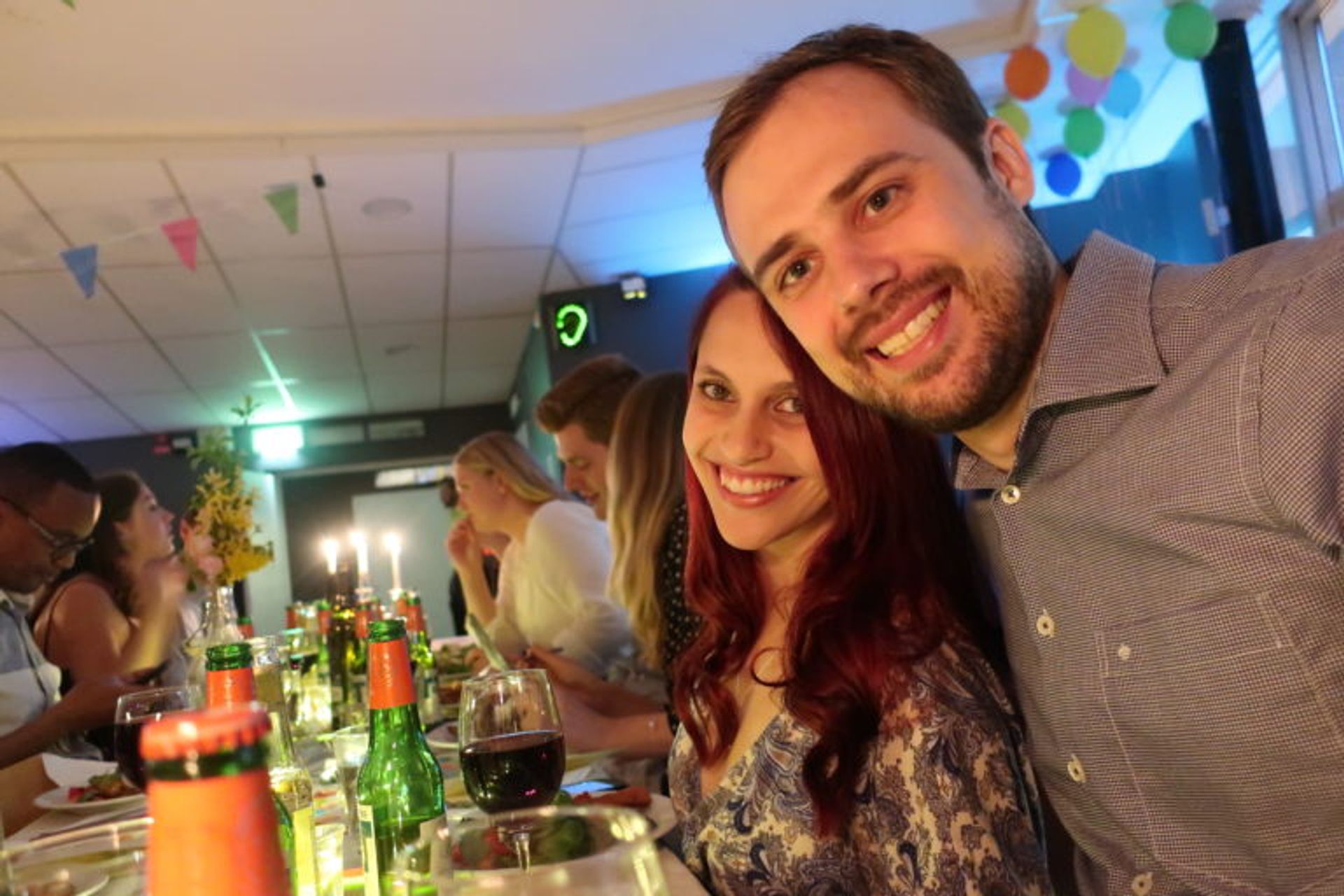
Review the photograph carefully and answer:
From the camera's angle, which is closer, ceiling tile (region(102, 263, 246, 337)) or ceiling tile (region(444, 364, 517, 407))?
ceiling tile (region(102, 263, 246, 337))

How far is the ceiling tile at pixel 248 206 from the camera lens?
3.65 meters

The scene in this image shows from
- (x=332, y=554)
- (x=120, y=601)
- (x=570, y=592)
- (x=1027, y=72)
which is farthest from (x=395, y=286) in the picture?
(x=1027, y=72)

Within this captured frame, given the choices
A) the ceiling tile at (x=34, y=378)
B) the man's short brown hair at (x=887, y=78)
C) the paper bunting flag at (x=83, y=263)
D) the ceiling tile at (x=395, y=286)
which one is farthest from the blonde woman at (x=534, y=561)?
the ceiling tile at (x=34, y=378)

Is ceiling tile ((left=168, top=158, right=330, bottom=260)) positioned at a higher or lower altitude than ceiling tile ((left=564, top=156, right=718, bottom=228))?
lower

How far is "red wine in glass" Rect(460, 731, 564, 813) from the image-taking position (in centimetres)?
99

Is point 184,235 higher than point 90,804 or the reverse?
higher

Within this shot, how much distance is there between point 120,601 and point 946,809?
3214mm

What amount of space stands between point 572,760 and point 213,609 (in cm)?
96

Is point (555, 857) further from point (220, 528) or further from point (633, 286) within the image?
point (633, 286)

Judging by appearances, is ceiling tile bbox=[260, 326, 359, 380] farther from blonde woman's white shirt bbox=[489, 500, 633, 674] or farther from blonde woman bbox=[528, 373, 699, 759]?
blonde woman bbox=[528, 373, 699, 759]

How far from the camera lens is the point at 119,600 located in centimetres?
328

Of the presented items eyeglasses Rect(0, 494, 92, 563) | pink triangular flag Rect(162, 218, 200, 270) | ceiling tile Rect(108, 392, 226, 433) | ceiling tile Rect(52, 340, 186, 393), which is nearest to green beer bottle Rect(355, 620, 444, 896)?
eyeglasses Rect(0, 494, 92, 563)

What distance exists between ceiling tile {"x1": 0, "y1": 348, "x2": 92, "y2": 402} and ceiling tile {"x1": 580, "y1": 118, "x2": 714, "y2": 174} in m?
3.79

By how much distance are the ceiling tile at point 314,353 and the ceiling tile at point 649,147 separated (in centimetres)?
270
